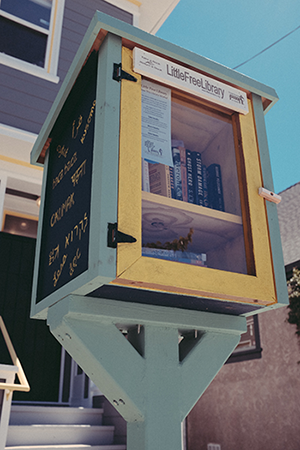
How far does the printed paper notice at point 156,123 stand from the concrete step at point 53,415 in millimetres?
3205

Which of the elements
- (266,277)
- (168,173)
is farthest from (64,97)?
(266,277)

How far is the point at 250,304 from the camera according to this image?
1063 millimetres

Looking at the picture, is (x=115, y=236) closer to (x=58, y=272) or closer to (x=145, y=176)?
(x=145, y=176)

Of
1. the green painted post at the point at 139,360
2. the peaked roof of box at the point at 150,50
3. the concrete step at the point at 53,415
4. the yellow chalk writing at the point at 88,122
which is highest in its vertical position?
the peaked roof of box at the point at 150,50

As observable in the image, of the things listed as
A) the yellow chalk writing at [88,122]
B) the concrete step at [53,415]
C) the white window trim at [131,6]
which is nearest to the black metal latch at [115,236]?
the yellow chalk writing at [88,122]

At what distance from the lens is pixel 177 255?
1.00 m

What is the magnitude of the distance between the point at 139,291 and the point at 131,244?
130 millimetres

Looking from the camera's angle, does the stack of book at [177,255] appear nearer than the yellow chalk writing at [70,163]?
Yes

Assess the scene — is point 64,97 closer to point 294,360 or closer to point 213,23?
point 294,360

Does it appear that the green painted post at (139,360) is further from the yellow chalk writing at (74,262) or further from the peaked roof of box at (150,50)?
the peaked roof of box at (150,50)

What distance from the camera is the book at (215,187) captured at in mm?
1135

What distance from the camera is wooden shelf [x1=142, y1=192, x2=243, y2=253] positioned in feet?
3.24

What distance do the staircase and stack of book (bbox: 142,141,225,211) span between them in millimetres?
2772

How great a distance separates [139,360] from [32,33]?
386 centimetres
